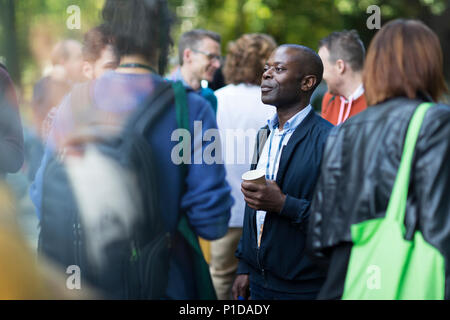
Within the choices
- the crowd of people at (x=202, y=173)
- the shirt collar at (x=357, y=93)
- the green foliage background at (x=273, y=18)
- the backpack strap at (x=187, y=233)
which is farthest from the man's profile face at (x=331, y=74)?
the green foliage background at (x=273, y=18)

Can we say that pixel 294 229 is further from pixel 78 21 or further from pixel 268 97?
pixel 78 21

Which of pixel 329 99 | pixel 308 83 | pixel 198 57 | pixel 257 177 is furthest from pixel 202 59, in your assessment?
pixel 257 177

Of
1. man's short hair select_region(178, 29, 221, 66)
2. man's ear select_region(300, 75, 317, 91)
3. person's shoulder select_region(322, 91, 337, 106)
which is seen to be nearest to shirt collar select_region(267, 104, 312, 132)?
man's ear select_region(300, 75, 317, 91)

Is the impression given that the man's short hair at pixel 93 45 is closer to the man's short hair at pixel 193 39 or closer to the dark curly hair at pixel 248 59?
the dark curly hair at pixel 248 59

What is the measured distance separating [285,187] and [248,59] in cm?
211

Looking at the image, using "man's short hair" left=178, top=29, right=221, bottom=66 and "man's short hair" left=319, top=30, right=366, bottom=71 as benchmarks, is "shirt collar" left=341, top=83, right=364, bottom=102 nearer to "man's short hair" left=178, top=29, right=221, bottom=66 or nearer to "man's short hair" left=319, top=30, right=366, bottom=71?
"man's short hair" left=319, top=30, right=366, bottom=71

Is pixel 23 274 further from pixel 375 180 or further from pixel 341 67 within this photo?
pixel 341 67

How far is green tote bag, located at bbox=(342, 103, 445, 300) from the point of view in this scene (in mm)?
1960

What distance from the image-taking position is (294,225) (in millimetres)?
2662

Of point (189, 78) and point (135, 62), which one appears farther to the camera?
point (189, 78)

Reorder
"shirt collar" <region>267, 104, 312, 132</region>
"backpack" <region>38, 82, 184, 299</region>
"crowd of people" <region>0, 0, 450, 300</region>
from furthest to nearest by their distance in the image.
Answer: "shirt collar" <region>267, 104, 312, 132</region>
"backpack" <region>38, 82, 184, 299</region>
"crowd of people" <region>0, 0, 450, 300</region>

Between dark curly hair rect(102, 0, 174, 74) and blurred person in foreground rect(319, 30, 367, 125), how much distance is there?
1839mm

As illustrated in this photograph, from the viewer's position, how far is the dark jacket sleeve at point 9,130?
9.29 ft
